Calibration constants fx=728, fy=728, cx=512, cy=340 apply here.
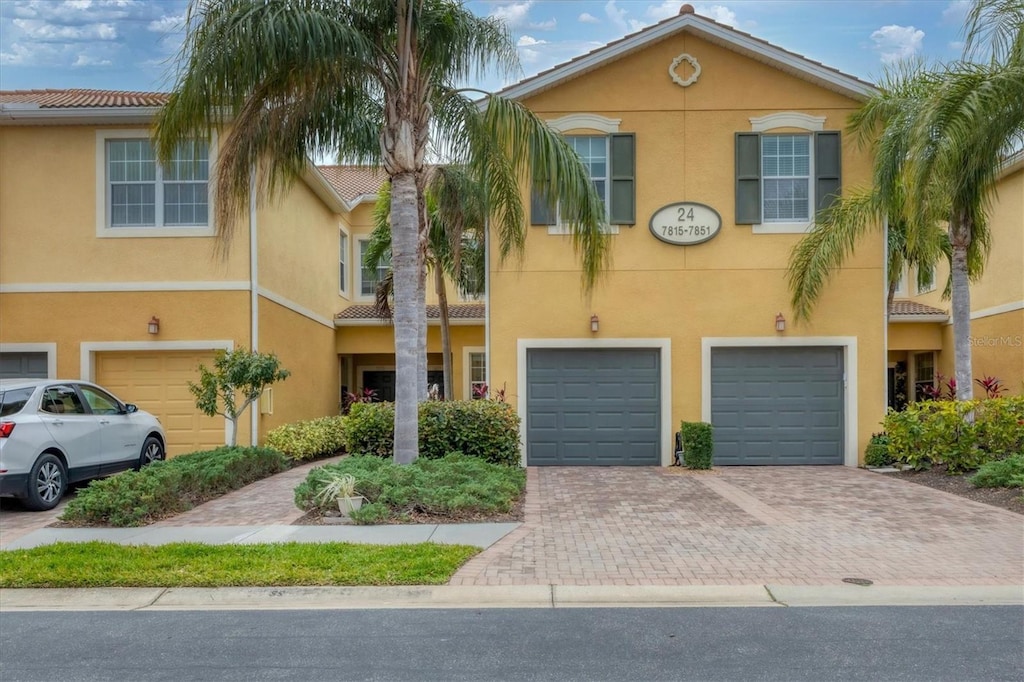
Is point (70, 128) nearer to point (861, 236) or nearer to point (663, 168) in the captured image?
point (663, 168)

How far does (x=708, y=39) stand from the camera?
13688 millimetres

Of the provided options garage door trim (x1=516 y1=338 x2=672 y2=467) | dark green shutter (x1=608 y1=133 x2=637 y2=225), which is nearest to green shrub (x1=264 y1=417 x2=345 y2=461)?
garage door trim (x1=516 y1=338 x2=672 y2=467)

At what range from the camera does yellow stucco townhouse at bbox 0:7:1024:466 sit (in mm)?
13688

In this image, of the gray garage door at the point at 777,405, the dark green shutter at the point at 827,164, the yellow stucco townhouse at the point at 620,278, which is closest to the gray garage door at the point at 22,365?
the yellow stucco townhouse at the point at 620,278

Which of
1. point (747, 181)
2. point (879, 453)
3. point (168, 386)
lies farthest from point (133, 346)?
point (879, 453)

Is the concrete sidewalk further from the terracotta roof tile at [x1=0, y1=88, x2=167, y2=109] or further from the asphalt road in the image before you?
the terracotta roof tile at [x1=0, y1=88, x2=167, y2=109]

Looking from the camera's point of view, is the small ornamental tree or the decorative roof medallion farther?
the decorative roof medallion

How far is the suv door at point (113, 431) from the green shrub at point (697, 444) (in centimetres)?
910

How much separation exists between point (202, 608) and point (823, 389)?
11613 mm

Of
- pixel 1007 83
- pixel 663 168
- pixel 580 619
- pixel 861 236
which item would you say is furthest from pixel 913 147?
pixel 580 619

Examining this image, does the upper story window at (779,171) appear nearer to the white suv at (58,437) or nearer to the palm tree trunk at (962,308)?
the palm tree trunk at (962,308)

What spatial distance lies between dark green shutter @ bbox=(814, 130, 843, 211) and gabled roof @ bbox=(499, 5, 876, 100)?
0.89 m

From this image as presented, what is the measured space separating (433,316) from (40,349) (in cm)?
875

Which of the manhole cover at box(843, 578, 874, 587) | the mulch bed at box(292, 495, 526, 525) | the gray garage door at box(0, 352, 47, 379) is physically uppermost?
the gray garage door at box(0, 352, 47, 379)
